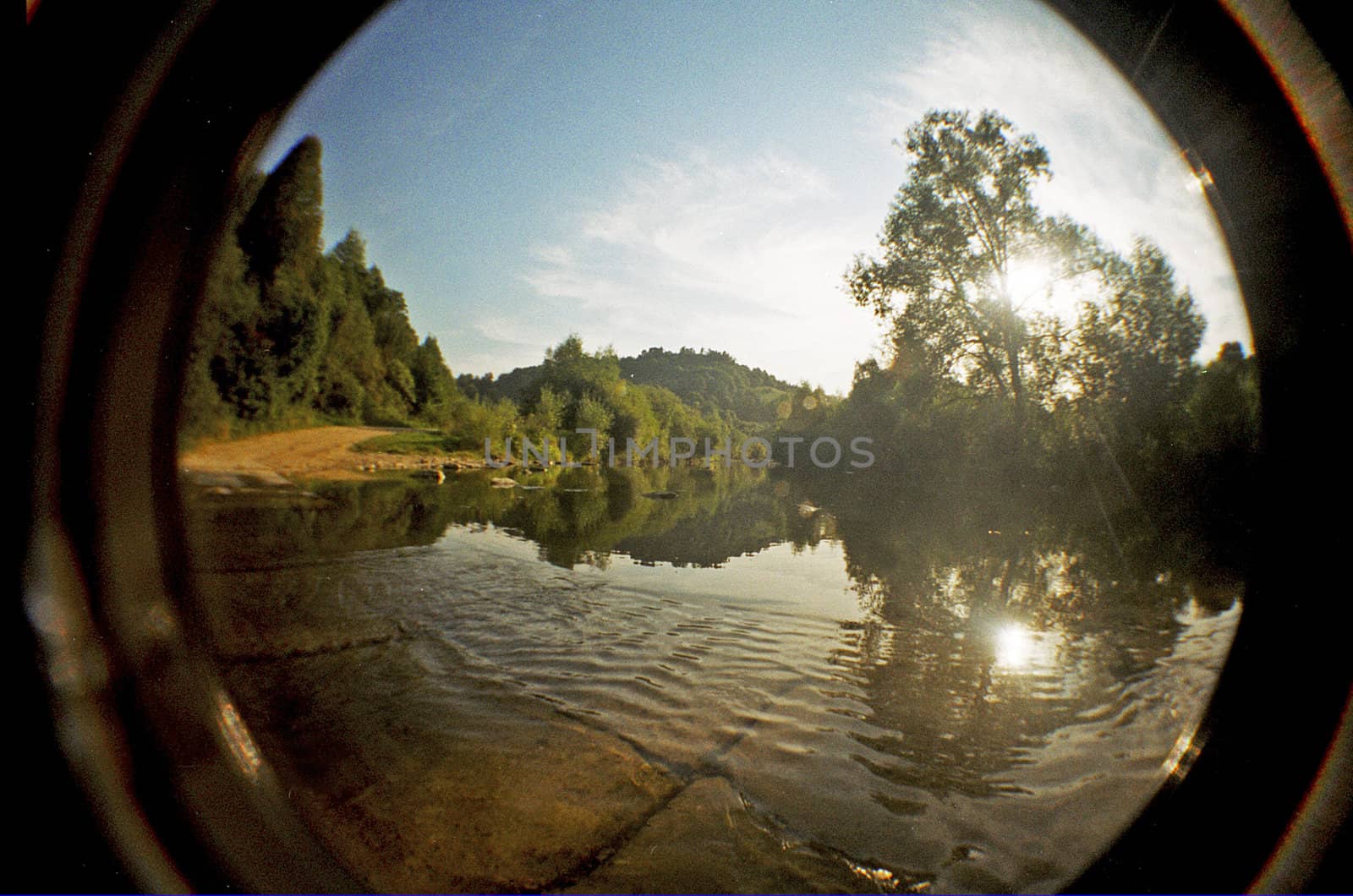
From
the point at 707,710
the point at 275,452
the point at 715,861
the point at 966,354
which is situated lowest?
the point at 707,710

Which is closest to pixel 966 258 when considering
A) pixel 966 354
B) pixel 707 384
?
pixel 966 354

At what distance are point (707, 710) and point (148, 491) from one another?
2743mm

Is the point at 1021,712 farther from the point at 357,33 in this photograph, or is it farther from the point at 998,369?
the point at 357,33

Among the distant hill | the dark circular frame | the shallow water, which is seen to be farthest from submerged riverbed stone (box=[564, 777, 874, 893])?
the distant hill

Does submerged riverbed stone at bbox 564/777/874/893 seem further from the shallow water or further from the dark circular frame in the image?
the dark circular frame

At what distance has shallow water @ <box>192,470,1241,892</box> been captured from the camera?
170 cm

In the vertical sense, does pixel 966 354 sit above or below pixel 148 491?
above

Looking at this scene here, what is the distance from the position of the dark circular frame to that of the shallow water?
309 mm

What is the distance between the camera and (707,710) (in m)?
2.87

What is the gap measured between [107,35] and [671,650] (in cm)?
408

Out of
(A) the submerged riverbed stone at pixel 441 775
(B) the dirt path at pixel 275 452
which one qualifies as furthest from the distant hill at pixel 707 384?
(A) the submerged riverbed stone at pixel 441 775

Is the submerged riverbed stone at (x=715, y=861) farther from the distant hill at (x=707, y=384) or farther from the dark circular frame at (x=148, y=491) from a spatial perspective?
the distant hill at (x=707, y=384)

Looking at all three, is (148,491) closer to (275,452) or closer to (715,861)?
(715,861)

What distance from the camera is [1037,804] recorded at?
2010 mm
